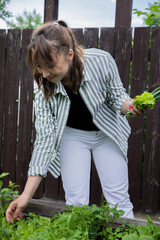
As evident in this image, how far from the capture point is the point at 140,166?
3371 millimetres

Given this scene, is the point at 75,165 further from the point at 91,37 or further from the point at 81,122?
the point at 91,37

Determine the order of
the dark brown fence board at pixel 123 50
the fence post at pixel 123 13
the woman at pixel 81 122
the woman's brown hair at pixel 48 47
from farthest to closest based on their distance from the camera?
1. the dark brown fence board at pixel 123 50
2. the fence post at pixel 123 13
3. the woman at pixel 81 122
4. the woman's brown hair at pixel 48 47

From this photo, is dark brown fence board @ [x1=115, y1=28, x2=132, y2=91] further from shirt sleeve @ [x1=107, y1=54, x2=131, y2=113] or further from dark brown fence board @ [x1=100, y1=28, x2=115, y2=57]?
shirt sleeve @ [x1=107, y1=54, x2=131, y2=113]

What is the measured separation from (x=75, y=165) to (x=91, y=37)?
174 cm

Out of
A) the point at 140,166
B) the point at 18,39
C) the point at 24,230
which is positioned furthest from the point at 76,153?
the point at 18,39

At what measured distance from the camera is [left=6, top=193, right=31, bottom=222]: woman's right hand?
172 centimetres

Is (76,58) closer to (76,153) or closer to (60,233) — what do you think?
(76,153)

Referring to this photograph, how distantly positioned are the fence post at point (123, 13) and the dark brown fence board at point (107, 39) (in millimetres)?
100

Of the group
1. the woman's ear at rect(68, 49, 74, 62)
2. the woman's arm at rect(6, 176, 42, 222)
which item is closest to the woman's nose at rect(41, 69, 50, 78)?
the woman's ear at rect(68, 49, 74, 62)

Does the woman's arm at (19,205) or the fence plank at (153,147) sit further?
the fence plank at (153,147)

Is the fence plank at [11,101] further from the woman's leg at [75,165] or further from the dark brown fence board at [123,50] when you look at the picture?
the woman's leg at [75,165]

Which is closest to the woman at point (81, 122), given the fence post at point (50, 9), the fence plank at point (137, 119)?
the fence plank at point (137, 119)

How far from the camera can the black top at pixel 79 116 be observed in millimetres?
2229

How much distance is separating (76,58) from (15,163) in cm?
213
